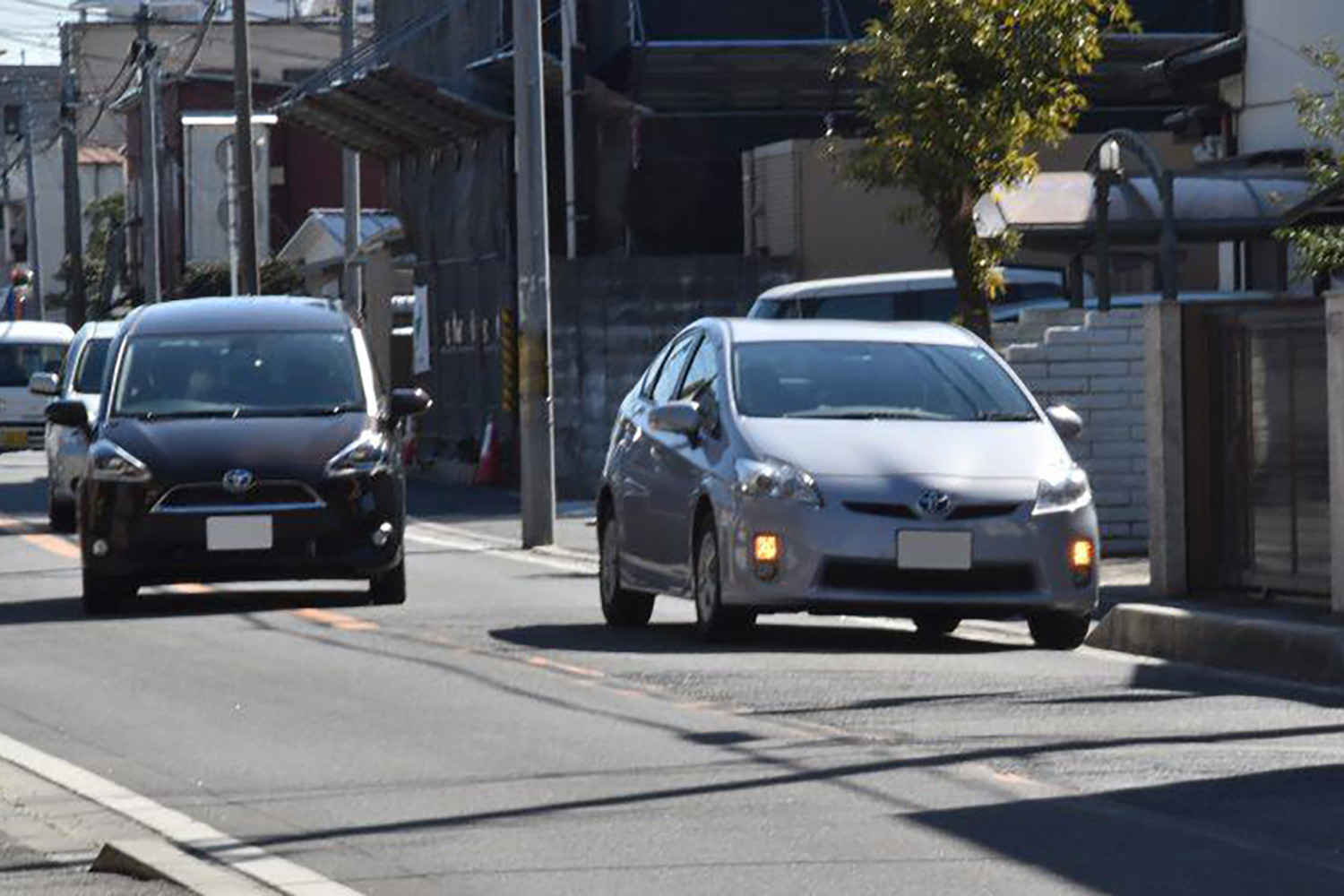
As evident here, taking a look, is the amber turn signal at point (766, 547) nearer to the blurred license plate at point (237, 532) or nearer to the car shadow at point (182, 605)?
the blurred license plate at point (237, 532)

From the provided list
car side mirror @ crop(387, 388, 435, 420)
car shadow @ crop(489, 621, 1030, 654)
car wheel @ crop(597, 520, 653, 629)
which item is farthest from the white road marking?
car side mirror @ crop(387, 388, 435, 420)

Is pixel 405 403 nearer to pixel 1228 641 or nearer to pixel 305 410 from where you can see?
pixel 305 410

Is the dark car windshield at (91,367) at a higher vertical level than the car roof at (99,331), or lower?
lower

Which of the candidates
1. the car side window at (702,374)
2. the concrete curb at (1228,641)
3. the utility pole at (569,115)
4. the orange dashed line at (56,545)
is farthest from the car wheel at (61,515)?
the concrete curb at (1228,641)

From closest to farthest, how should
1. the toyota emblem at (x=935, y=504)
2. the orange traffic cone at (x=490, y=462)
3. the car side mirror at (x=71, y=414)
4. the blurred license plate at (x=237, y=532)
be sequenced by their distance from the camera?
the toyota emblem at (x=935, y=504), the blurred license plate at (x=237, y=532), the car side mirror at (x=71, y=414), the orange traffic cone at (x=490, y=462)

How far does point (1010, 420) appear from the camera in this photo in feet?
54.1

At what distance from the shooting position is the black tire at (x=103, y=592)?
1880cm

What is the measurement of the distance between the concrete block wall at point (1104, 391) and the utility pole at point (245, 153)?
23.2m

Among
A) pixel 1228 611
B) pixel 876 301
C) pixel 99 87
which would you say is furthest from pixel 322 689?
pixel 99 87

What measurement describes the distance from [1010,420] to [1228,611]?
1.42m

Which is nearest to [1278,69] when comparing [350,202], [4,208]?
[350,202]

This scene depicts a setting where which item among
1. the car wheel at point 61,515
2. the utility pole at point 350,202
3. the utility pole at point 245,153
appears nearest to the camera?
the car wheel at point 61,515

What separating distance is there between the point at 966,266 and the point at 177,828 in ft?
49.4

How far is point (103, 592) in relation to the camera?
746 inches
